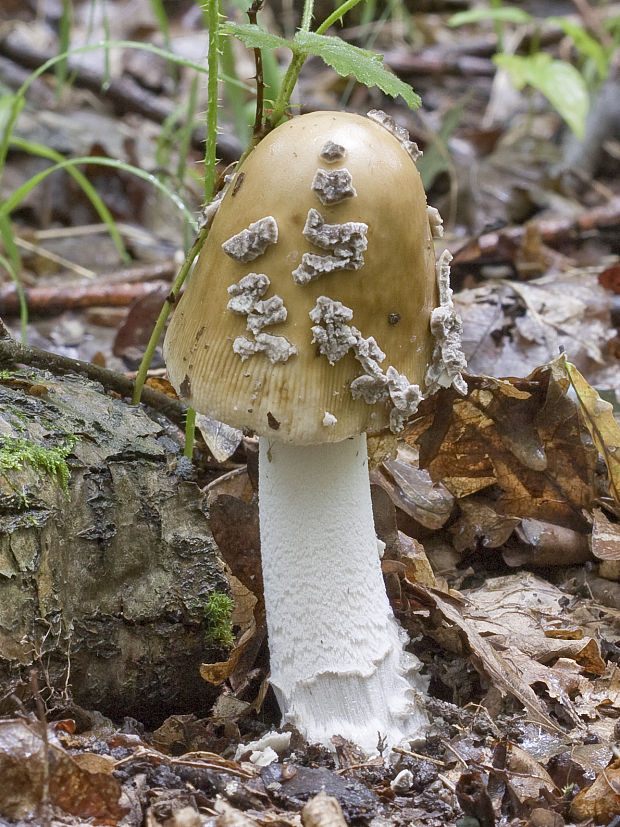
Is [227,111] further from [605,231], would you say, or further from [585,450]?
[585,450]

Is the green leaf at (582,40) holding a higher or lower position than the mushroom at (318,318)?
higher

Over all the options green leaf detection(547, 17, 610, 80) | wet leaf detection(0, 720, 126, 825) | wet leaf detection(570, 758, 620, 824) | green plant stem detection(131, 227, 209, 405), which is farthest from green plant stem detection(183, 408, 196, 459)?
green leaf detection(547, 17, 610, 80)

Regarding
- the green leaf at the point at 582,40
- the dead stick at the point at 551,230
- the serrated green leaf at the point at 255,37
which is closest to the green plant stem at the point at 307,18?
the serrated green leaf at the point at 255,37

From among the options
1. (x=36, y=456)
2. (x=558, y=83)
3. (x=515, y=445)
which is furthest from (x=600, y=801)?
(x=558, y=83)

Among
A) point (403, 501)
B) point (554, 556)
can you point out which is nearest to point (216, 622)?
point (403, 501)

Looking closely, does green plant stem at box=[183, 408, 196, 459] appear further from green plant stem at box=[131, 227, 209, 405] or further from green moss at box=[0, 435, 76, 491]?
green moss at box=[0, 435, 76, 491]

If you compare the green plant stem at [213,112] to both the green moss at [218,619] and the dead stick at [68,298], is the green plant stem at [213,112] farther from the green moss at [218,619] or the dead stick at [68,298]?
the dead stick at [68,298]
